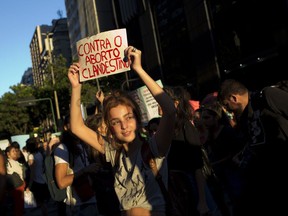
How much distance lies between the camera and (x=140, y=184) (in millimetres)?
2605

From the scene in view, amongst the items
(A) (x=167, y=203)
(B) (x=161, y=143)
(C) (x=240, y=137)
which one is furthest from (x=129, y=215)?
(C) (x=240, y=137)

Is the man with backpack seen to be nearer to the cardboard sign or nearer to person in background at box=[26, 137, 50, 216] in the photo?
the cardboard sign

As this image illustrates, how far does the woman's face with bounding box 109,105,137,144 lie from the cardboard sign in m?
1.39

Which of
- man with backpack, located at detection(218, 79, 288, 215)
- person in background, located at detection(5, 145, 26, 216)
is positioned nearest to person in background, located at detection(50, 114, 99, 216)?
person in background, located at detection(5, 145, 26, 216)

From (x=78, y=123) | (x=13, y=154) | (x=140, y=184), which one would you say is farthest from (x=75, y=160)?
Answer: (x=13, y=154)

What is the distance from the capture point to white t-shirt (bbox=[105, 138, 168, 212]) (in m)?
2.59

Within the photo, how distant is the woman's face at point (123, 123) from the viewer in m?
2.69

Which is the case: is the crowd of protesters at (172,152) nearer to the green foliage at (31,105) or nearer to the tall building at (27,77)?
the green foliage at (31,105)

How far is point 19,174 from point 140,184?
18.8ft

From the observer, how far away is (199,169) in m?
3.73

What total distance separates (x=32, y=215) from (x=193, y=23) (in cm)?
1227

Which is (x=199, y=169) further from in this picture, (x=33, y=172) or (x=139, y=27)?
(x=139, y=27)

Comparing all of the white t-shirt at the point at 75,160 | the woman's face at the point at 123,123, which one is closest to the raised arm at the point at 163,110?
the woman's face at the point at 123,123

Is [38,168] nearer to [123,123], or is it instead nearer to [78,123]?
[78,123]
